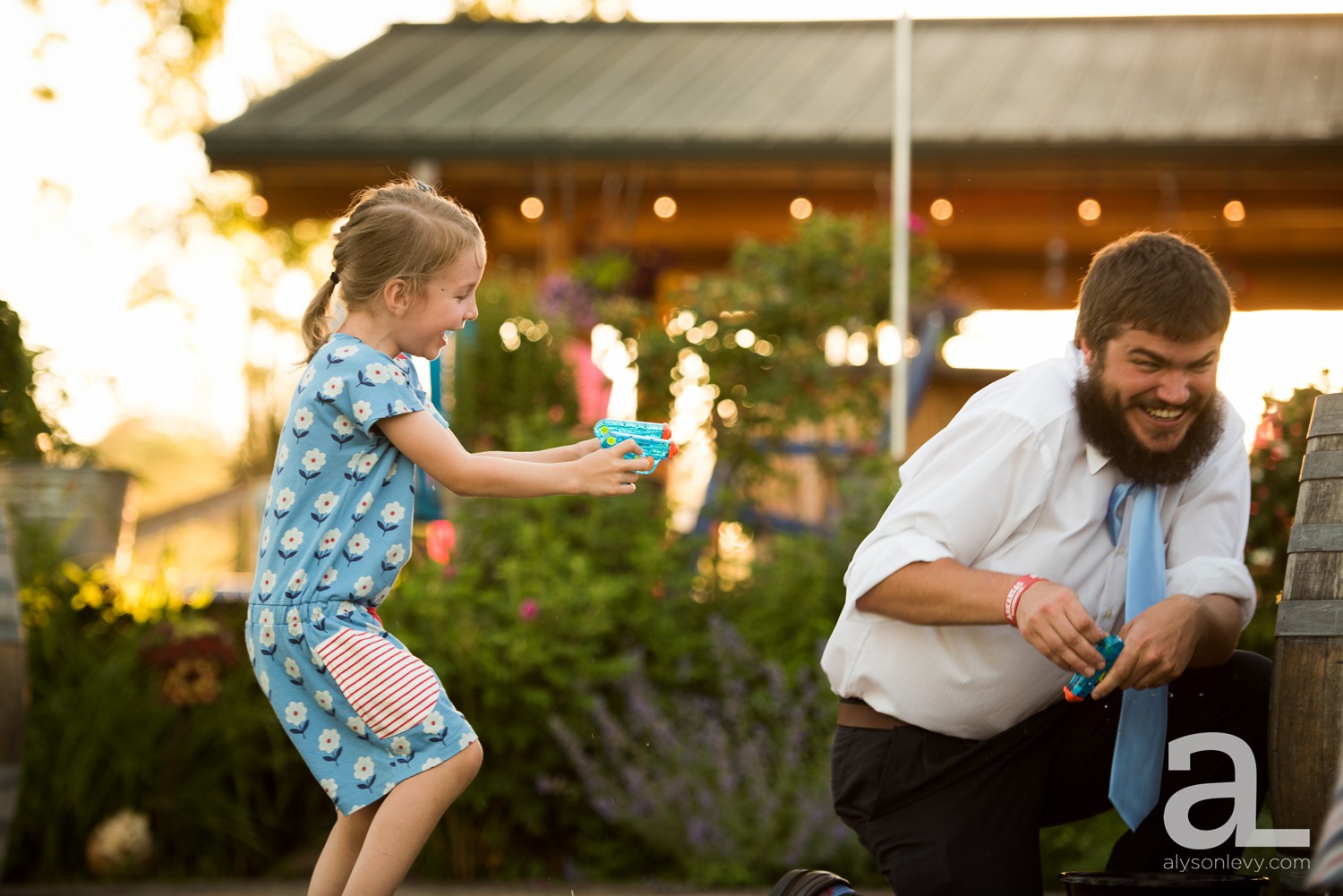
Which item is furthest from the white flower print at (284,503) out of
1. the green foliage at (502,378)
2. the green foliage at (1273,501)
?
the green foliage at (502,378)

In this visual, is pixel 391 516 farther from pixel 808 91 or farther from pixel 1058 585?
pixel 808 91

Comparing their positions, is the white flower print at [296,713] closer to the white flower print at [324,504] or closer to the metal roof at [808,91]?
the white flower print at [324,504]

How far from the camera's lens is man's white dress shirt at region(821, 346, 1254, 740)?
2289 millimetres

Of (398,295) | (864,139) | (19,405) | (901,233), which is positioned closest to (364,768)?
(398,295)

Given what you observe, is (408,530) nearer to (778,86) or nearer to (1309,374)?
(1309,374)

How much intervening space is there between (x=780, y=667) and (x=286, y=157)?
5.95 meters

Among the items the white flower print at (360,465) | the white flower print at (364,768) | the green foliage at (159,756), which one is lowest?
the green foliage at (159,756)

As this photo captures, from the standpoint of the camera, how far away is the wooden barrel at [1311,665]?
214cm

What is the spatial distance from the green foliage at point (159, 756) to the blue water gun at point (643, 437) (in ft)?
8.20

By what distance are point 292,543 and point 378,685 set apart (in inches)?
11.6

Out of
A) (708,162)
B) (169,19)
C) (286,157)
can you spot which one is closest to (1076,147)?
(708,162)

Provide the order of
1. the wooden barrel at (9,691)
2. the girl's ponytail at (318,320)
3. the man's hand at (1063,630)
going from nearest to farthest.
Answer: the man's hand at (1063,630) → the girl's ponytail at (318,320) → the wooden barrel at (9,691)

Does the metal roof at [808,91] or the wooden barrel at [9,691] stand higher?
the metal roof at [808,91]

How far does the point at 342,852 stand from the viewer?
2461 millimetres
